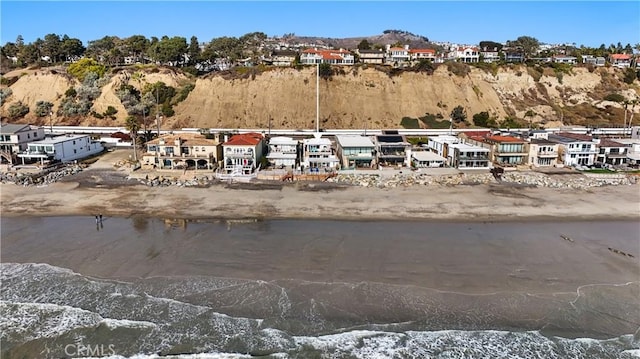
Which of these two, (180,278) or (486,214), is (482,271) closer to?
(486,214)

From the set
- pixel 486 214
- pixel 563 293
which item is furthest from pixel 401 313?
pixel 486 214

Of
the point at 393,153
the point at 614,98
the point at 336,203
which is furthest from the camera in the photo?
the point at 614,98

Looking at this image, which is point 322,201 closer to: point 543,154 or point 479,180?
point 479,180

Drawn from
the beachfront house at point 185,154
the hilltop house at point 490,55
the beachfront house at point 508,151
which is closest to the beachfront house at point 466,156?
the beachfront house at point 508,151

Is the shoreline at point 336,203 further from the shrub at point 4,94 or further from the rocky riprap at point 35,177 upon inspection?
the shrub at point 4,94

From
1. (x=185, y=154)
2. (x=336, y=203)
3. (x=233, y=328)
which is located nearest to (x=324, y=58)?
(x=185, y=154)

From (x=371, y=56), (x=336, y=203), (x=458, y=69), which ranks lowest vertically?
(x=336, y=203)
